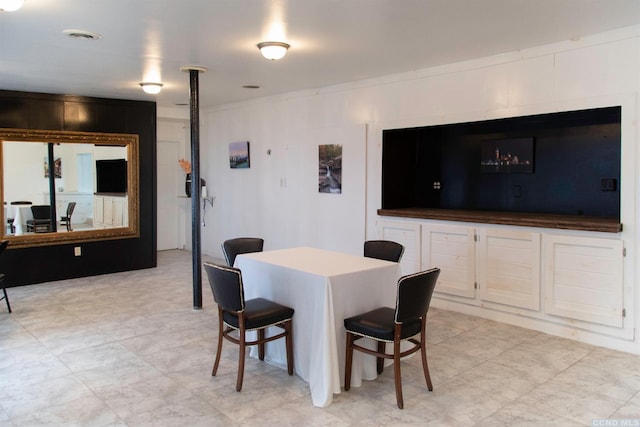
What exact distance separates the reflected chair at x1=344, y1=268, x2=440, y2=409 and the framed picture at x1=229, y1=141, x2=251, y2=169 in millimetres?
5066

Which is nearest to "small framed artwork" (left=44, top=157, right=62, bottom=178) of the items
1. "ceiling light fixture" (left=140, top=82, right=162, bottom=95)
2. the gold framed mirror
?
the gold framed mirror

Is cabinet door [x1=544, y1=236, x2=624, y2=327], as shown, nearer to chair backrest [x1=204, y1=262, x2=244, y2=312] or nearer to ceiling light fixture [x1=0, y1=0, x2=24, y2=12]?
chair backrest [x1=204, y1=262, x2=244, y2=312]

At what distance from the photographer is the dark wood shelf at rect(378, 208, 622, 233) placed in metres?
4.19

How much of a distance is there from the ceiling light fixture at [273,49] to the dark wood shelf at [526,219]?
2257 millimetres

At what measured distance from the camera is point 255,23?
392cm

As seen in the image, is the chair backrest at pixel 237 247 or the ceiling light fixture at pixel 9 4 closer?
the ceiling light fixture at pixel 9 4

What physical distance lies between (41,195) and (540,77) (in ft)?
20.7

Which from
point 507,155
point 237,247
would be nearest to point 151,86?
point 237,247

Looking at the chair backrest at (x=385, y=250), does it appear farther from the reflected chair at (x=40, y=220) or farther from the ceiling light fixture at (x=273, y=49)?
the reflected chair at (x=40, y=220)

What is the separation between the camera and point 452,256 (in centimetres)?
527

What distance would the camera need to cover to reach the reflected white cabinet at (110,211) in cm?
733

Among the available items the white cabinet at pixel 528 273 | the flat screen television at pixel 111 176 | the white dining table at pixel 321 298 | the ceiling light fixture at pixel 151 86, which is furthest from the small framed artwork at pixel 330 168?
the flat screen television at pixel 111 176

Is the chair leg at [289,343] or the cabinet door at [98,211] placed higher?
the cabinet door at [98,211]

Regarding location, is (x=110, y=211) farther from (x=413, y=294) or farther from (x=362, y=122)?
(x=413, y=294)
